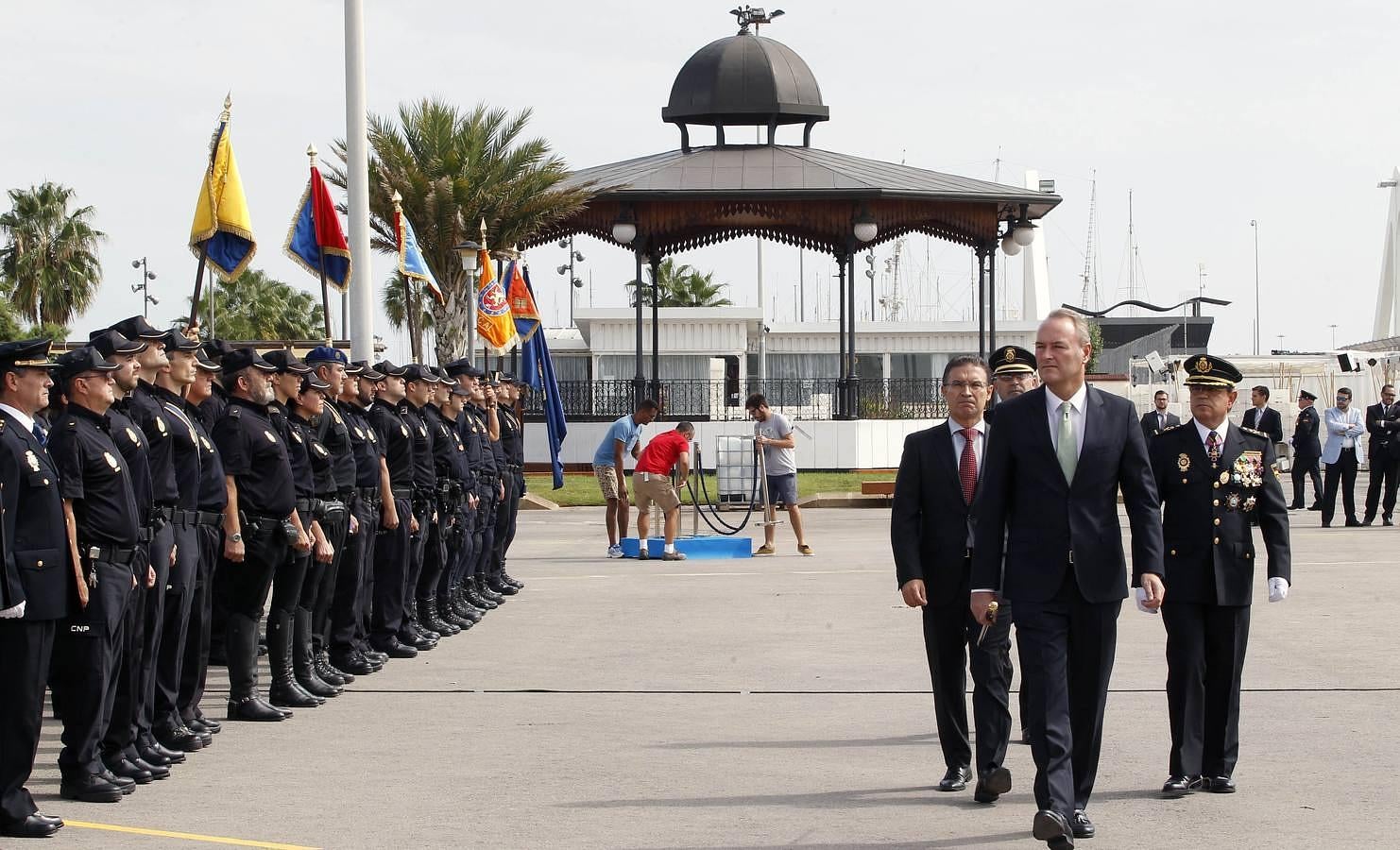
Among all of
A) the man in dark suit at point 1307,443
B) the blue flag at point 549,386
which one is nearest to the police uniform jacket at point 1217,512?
the blue flag at point 549,386

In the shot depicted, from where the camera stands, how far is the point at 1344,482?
81.1 feet

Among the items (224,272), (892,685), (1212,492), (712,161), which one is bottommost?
(892,685)

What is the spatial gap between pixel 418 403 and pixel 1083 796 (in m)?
7.76

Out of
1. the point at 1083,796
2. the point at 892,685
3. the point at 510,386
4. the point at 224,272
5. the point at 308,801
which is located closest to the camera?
the point at 1083,796

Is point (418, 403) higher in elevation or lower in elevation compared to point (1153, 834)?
higher

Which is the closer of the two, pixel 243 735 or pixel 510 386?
pixel 243 735

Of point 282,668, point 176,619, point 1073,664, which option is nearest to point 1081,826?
point 1073,664

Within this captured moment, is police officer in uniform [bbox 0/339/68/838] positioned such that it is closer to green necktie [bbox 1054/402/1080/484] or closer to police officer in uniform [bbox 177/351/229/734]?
police officer in uniform [bbox 177/351/229/734]

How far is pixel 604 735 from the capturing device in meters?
9.26

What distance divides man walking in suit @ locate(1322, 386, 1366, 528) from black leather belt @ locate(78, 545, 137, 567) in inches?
783

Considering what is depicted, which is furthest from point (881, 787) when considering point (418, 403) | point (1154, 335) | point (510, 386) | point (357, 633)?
point (1154, 335)

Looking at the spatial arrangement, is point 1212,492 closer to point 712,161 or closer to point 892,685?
point 892,685

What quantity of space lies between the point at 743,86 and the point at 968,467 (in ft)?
94.2

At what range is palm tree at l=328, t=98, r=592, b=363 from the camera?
3353 cm
